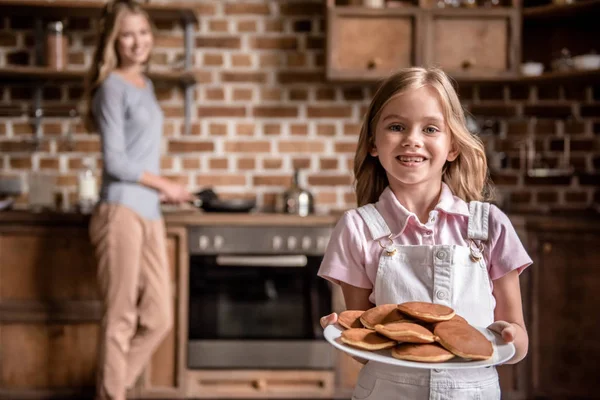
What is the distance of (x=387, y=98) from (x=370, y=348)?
503 millimetres

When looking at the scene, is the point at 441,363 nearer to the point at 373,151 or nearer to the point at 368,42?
the point at 373,151

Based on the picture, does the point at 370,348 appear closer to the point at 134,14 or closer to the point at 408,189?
the point at 408,189

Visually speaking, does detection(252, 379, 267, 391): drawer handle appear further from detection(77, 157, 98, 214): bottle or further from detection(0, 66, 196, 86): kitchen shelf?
detection(0, 66, 196, 86): kitchen shelf

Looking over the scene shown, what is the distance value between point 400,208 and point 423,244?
0.08 m

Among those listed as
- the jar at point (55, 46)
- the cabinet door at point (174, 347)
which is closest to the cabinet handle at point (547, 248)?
the cabinet door at point (174, 347)

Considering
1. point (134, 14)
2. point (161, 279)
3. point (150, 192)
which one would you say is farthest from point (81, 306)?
point (134, 14)

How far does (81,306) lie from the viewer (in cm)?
293

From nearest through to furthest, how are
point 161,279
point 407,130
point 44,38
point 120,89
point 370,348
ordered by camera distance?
point 370,348 < point 407,130 < point 120,89 < point 161,279 < point 44,38

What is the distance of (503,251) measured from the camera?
117cm

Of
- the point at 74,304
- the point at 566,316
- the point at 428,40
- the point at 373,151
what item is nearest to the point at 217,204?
the point at 74,304

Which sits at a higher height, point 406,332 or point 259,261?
point 406,332

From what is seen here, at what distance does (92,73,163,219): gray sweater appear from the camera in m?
2.59

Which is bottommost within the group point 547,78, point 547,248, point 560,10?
point 547,248


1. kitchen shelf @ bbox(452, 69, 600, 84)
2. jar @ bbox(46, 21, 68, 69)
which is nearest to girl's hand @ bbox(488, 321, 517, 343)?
kitchen shelf @ bbox(452, 69, 600, 84)
